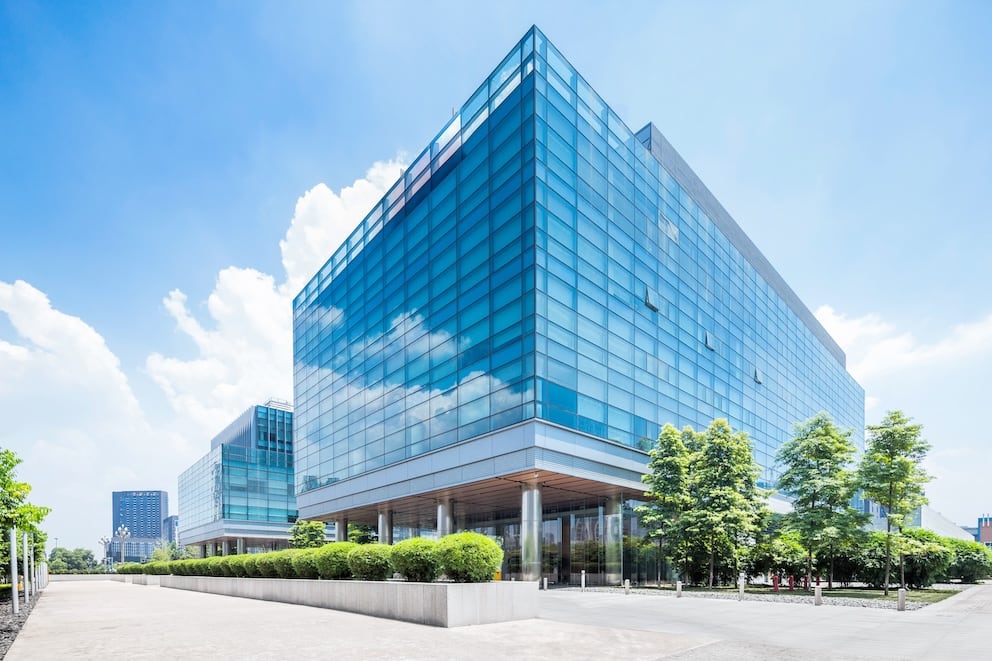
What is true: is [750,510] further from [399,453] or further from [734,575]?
[399,453]

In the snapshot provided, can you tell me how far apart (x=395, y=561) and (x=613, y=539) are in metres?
23.8

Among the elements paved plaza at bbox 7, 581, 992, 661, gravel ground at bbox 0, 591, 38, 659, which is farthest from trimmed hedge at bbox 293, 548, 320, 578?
gravel ground at bbox 0, 591, 38, 659

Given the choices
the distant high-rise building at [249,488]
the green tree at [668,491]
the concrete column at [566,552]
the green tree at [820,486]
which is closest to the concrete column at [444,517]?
the concrete column at [566,552]

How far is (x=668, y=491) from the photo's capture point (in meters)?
33.8

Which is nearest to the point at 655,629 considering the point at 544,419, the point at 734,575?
the point at 544,419

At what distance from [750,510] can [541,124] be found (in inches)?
910

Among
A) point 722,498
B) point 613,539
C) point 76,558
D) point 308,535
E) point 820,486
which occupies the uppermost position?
point 820,486

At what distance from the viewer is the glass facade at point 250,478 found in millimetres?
84625

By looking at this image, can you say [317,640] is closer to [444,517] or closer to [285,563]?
[285,563]

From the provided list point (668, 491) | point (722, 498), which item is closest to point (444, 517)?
point (668, 491)

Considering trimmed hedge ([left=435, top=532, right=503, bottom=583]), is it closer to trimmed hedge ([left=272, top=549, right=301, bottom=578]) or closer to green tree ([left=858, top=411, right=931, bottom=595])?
trimmed hedge ([left=272, top=549, right=301, bottom=578])

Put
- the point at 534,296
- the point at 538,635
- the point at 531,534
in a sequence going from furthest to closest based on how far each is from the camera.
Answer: the point at 531,534 → the point at 534,296 → the point at 538,635

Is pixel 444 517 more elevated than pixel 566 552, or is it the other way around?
pixel 444 517

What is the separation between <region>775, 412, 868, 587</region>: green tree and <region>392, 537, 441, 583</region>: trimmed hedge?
21444 mm
